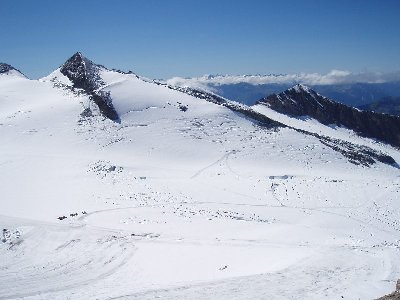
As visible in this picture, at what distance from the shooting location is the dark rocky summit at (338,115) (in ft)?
357

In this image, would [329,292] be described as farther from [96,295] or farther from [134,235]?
[134,235]

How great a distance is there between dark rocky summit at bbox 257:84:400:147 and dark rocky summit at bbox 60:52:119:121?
170ft

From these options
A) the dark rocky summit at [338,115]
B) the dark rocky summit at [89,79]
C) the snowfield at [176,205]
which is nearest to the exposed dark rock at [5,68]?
the dark rocky summit at [89,79]

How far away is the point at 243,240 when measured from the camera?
1079 inches

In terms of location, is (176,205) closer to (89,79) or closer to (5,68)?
(89,79)

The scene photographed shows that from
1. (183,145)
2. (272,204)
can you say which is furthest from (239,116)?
(272,204)

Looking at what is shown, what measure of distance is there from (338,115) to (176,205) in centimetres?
8663

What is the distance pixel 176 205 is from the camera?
36.4 meters

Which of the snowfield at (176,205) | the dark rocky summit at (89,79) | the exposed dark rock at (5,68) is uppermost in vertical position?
the exposed dark rock at (5,68)

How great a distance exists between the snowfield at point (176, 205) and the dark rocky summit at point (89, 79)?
1.62 meters

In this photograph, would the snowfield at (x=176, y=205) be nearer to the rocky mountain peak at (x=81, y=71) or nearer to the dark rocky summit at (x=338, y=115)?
the rocky mountain peak at (x=81, y=71)

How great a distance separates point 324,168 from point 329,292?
4389 cm

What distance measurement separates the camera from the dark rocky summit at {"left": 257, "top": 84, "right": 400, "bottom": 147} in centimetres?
10894

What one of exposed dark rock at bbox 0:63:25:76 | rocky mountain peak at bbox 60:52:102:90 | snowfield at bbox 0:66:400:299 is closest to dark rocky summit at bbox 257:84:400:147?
snowfield at bbox 0:66:400:299
